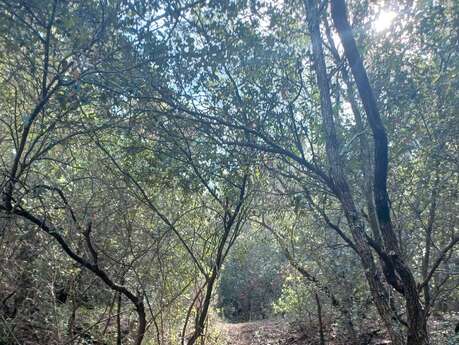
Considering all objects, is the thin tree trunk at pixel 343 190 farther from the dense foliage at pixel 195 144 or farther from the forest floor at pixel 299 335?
the forest floor at pixel 299 335

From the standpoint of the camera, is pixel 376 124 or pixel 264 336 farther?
pixel 264 336

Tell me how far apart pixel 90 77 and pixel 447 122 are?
3.94 metres

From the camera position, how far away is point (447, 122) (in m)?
4.41

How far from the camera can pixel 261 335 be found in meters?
8.76

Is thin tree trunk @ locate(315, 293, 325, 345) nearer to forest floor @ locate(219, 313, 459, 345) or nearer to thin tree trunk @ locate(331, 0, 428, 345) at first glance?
forest floor @ locate(219, 313, 459, 345)

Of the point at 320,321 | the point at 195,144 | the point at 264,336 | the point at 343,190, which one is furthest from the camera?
the point at 264,336

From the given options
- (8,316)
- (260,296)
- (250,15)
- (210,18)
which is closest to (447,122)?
(250,15)

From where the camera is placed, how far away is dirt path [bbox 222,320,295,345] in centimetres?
781

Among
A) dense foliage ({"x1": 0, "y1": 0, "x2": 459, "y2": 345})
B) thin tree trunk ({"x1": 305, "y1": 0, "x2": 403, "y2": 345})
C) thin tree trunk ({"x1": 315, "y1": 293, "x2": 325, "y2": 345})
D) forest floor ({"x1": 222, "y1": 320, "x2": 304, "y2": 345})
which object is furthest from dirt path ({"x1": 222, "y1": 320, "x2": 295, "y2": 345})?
thin tree trunk ({"x1": 305, "y1": 0, "x2": 403, "y2": 345})

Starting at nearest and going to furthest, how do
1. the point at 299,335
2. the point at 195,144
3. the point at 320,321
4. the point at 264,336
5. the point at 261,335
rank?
the point at 195,144, the point at 320,321, the point at 299,335, the point at 264,336, the point at 261,335

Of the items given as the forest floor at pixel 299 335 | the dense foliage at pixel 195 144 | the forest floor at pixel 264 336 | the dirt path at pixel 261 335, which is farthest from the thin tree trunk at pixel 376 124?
the dirt path at pixel 261 335

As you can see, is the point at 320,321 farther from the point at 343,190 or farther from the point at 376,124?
the point at 376,124

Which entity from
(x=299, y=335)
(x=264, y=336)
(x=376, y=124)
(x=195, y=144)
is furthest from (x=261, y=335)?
(x=376, y=124)

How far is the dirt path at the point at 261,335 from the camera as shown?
7.81 m
